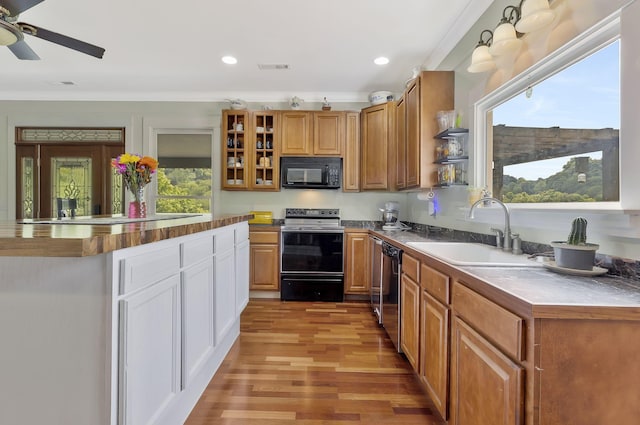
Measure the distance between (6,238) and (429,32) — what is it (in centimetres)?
307

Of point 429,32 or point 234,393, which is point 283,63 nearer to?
point 429,32

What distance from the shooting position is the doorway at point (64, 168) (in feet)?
14.7

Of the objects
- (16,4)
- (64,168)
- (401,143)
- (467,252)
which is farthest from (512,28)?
(64,168)

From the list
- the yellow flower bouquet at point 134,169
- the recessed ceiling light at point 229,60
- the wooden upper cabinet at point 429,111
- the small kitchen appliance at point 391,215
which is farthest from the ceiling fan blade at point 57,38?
the small kitchen appliance at point 391,215

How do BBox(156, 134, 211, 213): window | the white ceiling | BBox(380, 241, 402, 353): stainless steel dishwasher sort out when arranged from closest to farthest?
BBox(380, 241, 402, 353): stainless steel dishwasher
the white ceiling
BBox(156, 134, 211, 213): window

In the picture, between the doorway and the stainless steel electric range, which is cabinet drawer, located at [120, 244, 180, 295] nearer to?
the stainless steel electric range

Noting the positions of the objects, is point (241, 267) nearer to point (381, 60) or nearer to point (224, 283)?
point (224, 283)

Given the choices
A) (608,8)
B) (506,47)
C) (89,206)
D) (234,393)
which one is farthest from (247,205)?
(608,8)

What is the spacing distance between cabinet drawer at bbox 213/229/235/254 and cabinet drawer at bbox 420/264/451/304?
1.26 meters

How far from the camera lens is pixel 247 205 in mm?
4496

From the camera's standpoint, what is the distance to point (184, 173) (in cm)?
463

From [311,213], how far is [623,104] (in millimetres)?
3414

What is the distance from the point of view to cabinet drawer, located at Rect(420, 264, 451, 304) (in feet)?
4.97

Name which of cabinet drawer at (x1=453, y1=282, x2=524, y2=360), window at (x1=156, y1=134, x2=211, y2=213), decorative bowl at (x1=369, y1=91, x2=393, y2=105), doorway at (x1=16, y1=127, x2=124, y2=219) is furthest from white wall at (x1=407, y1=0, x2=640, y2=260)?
doorway at (x1=16, y1=127, x2=124, y2=219)
